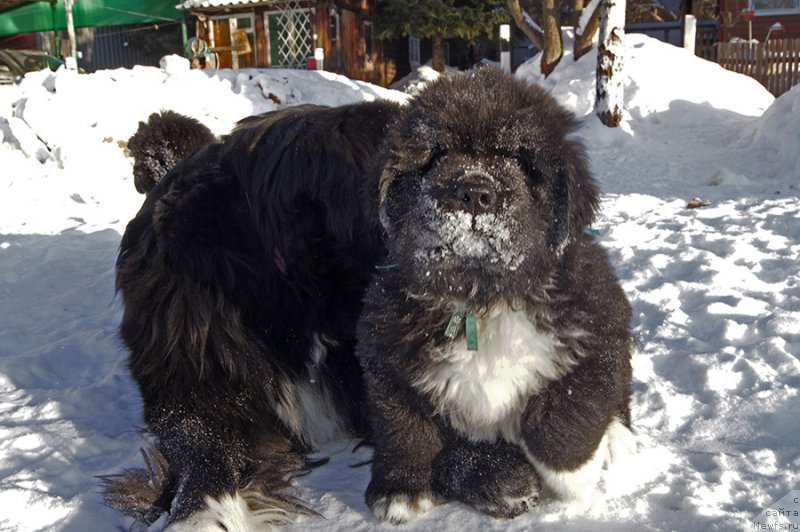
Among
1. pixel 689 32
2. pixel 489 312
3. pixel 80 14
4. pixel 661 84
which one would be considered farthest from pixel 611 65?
pixel 80 14

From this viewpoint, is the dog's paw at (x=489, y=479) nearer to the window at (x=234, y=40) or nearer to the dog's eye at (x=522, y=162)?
the dog's eye at (x=522, y=162)

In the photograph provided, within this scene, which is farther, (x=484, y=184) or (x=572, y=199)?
(x=572, y=199)

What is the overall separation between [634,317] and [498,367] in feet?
5.89

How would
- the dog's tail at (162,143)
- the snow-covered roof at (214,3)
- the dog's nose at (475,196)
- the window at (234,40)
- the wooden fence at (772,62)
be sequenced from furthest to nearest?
1. the window at (234,40)
2. the snow-covered roof at (214,3)
3. the wooden fence at (772,62)
4. the dog's tail at (162,143)
5. the dog's nose at (475,196)

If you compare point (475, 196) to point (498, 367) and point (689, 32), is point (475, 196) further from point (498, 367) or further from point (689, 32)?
point (689, 32)

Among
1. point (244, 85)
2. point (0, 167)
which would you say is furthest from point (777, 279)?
point (244, 85)

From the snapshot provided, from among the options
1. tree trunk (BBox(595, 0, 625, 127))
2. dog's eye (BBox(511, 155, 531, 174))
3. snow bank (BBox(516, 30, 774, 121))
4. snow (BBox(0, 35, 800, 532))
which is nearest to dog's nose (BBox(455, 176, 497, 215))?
dog's eye (BBox(511, 155, 531, 174))

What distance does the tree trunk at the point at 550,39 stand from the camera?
1253 cm

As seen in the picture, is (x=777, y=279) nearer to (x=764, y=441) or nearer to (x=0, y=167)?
(x=764, y=441)

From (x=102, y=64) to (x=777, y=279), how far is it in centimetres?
2461

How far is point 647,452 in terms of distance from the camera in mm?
2309

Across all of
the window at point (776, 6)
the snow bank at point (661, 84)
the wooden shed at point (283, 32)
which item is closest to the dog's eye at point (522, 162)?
the snow bank at point (661, 84)

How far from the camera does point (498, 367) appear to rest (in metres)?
2.00

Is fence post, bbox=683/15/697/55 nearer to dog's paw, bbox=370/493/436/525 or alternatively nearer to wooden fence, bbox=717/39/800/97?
wooden fence, bbox=717/39/800/97
